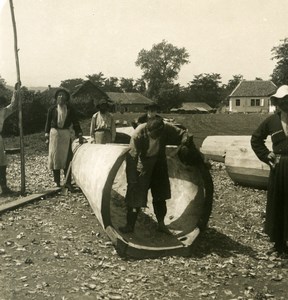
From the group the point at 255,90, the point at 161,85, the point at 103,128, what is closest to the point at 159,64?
the point at 161,85

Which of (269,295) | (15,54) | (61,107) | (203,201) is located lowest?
(269,295)

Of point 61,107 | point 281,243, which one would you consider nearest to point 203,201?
point 281,243

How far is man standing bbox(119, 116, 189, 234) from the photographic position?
244 inches

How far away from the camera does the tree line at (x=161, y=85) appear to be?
29.2 meters

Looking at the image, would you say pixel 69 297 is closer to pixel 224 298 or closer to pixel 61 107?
pixel 224 298

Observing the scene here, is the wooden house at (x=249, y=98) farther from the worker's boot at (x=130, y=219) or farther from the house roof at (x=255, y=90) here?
the worker's boot at (x=130, y=219)

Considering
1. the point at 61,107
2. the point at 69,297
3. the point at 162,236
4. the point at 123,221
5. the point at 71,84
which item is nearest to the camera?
the point at 69,297

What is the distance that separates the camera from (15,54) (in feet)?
30.0

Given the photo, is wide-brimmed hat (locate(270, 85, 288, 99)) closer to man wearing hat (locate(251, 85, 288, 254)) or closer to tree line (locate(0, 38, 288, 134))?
man wearing hat (locate(251, 85, 288, 254))

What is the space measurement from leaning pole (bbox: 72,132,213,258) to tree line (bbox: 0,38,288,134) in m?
20.9

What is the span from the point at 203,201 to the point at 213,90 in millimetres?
110455

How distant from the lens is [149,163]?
6.43 meters

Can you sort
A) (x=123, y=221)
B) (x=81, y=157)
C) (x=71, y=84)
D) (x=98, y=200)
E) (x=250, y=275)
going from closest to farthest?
1. (x=250, y=275)
2. (x=98, y=200)
3. (x=123, y=221)
4. (x=81, y=157)
5. (x=71, y=84)

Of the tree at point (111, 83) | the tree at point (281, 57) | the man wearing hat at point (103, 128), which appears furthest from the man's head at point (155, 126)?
the tree at point (111, 83)
